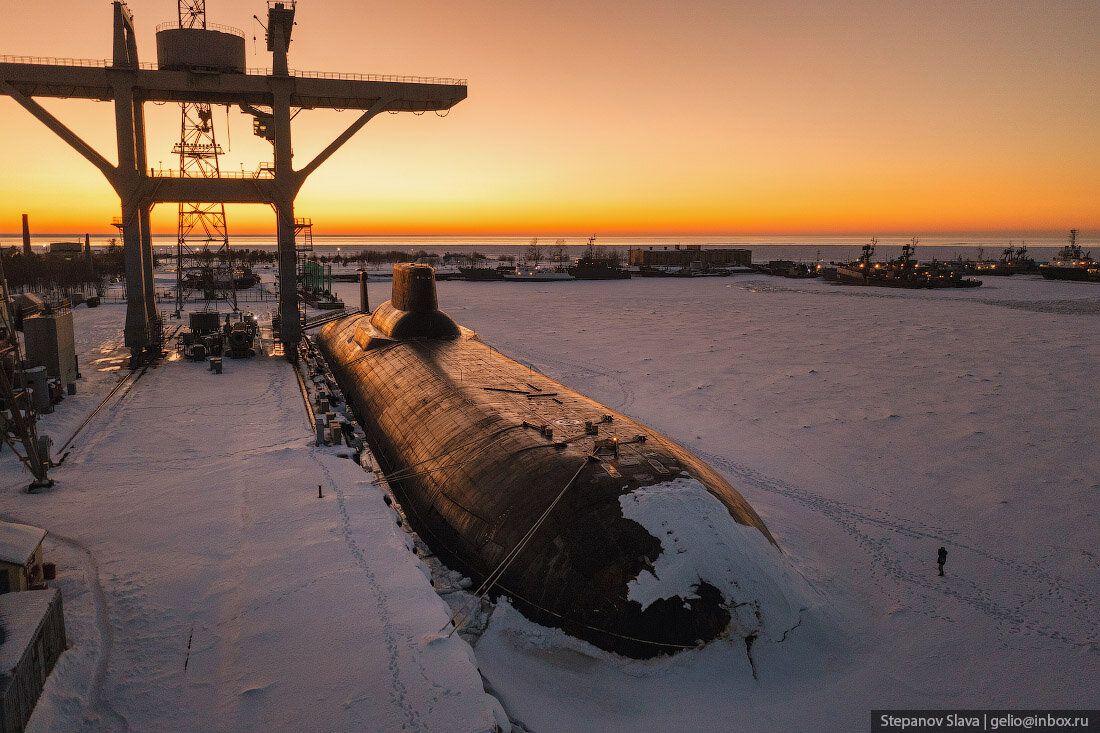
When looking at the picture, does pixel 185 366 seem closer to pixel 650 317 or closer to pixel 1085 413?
pixel 650 317

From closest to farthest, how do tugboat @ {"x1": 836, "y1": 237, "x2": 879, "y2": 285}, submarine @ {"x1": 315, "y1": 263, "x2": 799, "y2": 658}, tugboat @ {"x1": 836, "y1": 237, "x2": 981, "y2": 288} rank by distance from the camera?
submarine @ {"x1": 315, "y1": 263, "x2": 799, "y2": 658} < tugboat @ {"x1": 836, "y1": 237, "x2": 981, "y2": 288} < tugboat @ {"x1": 836, "y1": 237, "x2": 879, "y2": 285}

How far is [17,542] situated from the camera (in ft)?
28.5

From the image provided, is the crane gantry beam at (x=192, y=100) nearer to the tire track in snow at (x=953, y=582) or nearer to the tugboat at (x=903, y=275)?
the tire track in snow at (x=953, y=582)

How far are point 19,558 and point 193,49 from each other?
1031 inches

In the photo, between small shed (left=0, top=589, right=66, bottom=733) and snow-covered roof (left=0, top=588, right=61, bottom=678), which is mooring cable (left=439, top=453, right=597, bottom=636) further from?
snow-covered roof (left=0, top=588, right=61, bottom=678)

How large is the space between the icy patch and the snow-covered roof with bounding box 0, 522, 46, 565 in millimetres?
8518

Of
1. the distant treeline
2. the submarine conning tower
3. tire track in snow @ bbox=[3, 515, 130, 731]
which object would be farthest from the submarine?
the distant treeline

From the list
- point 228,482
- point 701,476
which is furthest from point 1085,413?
point 228,482

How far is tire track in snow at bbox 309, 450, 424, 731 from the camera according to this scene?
7359 mm

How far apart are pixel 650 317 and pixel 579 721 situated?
4139cm

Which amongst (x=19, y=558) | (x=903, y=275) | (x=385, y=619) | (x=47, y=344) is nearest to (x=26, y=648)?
(x=19, y=558)

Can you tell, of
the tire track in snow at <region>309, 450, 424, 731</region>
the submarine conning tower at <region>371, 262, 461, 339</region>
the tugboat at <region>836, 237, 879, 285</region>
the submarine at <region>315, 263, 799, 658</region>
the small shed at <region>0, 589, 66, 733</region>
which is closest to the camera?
the small shed at <region>0, 589, 66, 733</region>

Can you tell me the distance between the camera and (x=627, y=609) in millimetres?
8414

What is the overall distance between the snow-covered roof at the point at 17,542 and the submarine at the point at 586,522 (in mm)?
6026
